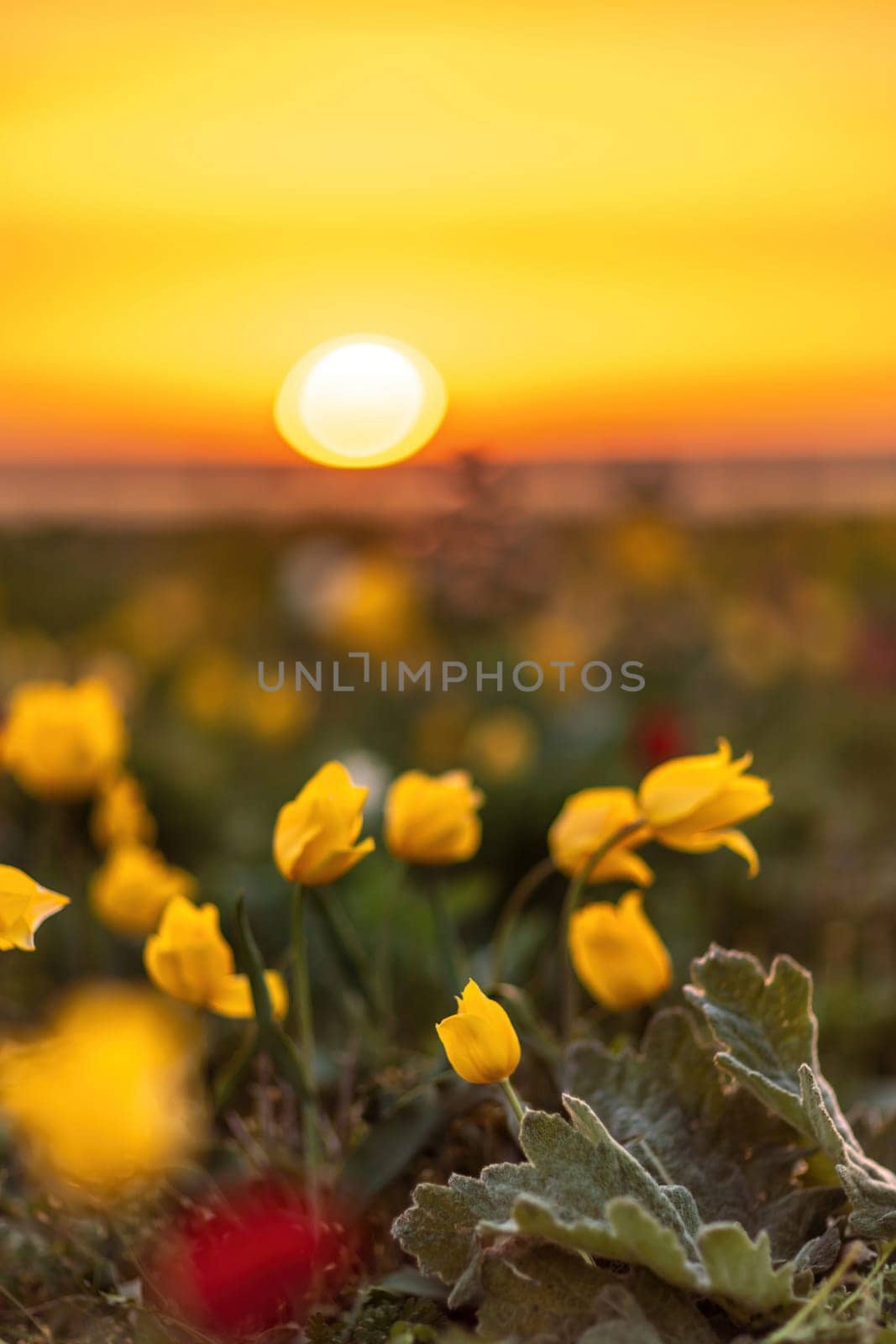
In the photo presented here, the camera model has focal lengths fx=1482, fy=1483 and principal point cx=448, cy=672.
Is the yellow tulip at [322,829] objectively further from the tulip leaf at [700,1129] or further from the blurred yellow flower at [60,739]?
the blurred yellow flower at [60,739]

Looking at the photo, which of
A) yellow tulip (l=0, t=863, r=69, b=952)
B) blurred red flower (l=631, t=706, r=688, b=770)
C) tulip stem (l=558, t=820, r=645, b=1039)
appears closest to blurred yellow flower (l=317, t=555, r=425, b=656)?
blurred red flower (l=631, t=706, r=688, b=770)

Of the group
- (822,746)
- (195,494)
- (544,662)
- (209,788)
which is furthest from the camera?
(195,494)

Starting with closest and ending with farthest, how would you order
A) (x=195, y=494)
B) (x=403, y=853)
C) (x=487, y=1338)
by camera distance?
(x=487, y=1338)
(x=403, y=853)
(x=195, y=494)

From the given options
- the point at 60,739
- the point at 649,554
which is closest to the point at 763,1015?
the point at 60,739

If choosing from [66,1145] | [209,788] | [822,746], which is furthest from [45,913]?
[822,746]

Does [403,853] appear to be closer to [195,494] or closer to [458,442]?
[458,442]

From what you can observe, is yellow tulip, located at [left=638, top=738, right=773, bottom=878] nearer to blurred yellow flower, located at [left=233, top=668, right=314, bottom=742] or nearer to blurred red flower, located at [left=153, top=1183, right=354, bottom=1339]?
blurred red flower, located at [left=153, top=1183, right=354, bottom=1339]

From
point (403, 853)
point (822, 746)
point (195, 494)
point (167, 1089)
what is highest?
point (195, 494)
